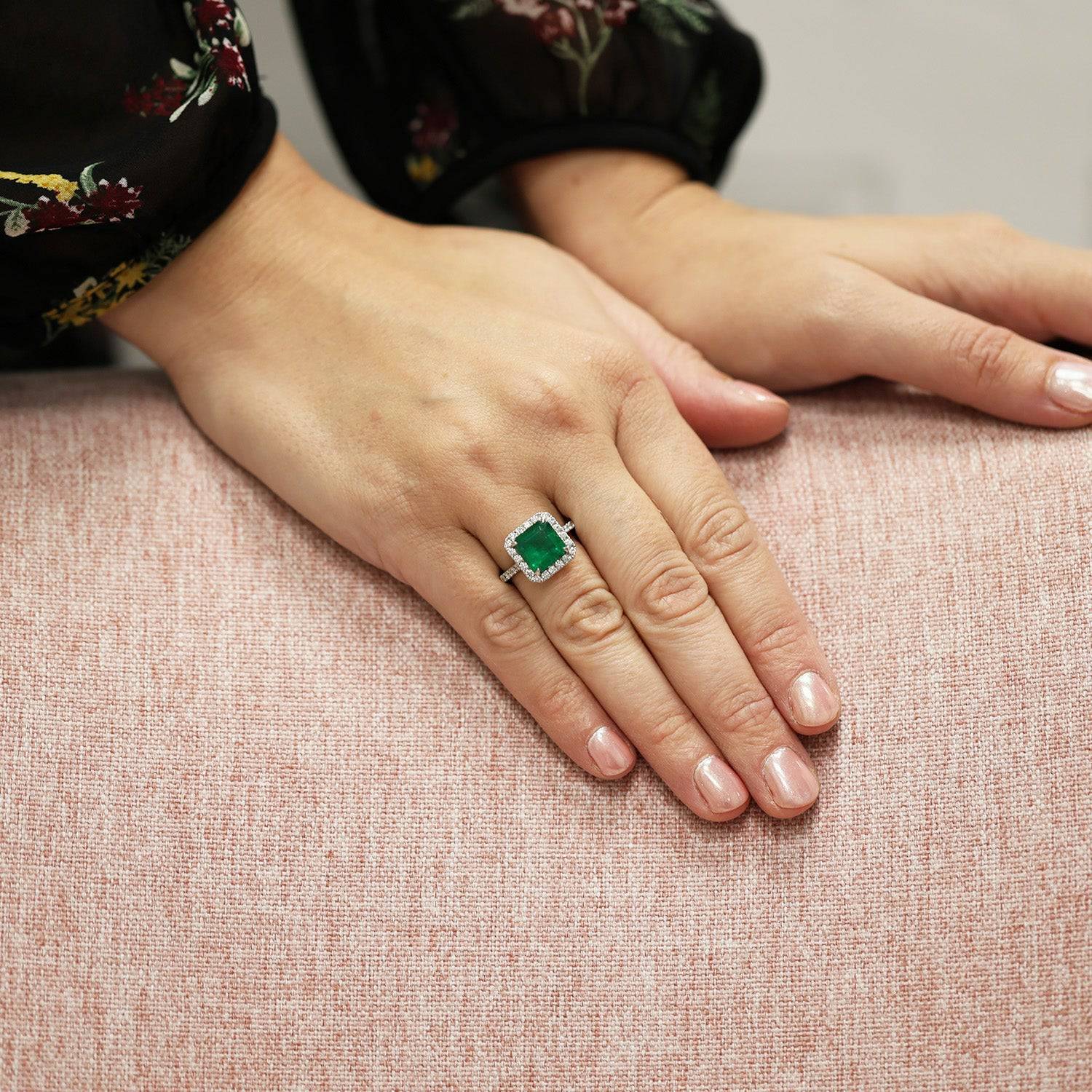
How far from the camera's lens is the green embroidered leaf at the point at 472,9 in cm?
77

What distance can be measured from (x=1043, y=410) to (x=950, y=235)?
16 cm

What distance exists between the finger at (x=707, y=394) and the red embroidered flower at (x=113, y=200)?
0.34 m

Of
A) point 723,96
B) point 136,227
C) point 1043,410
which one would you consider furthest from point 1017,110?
point 136,227

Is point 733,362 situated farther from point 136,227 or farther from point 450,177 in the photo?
point 136,227

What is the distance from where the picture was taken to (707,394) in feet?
2.24

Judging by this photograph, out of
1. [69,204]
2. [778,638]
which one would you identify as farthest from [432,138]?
[778,638]

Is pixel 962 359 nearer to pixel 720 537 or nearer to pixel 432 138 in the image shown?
pixel 720 537

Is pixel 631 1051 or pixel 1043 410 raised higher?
pixel 1043 410

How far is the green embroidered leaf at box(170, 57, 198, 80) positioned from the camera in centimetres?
64

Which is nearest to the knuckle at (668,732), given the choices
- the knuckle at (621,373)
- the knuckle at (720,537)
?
the knuckle at (720,537)

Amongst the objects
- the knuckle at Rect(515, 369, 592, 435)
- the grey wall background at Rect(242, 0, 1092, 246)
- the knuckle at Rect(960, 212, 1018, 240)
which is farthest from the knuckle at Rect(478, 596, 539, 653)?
the grey wall background at Rect(242, 0, 1092, 246)

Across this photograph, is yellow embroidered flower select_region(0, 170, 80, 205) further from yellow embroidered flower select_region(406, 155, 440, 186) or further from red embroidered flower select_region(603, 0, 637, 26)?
red embroidered flower select_region(603, 0, 637, 26)

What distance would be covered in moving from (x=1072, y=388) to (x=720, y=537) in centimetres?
27

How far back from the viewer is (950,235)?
708 mm
